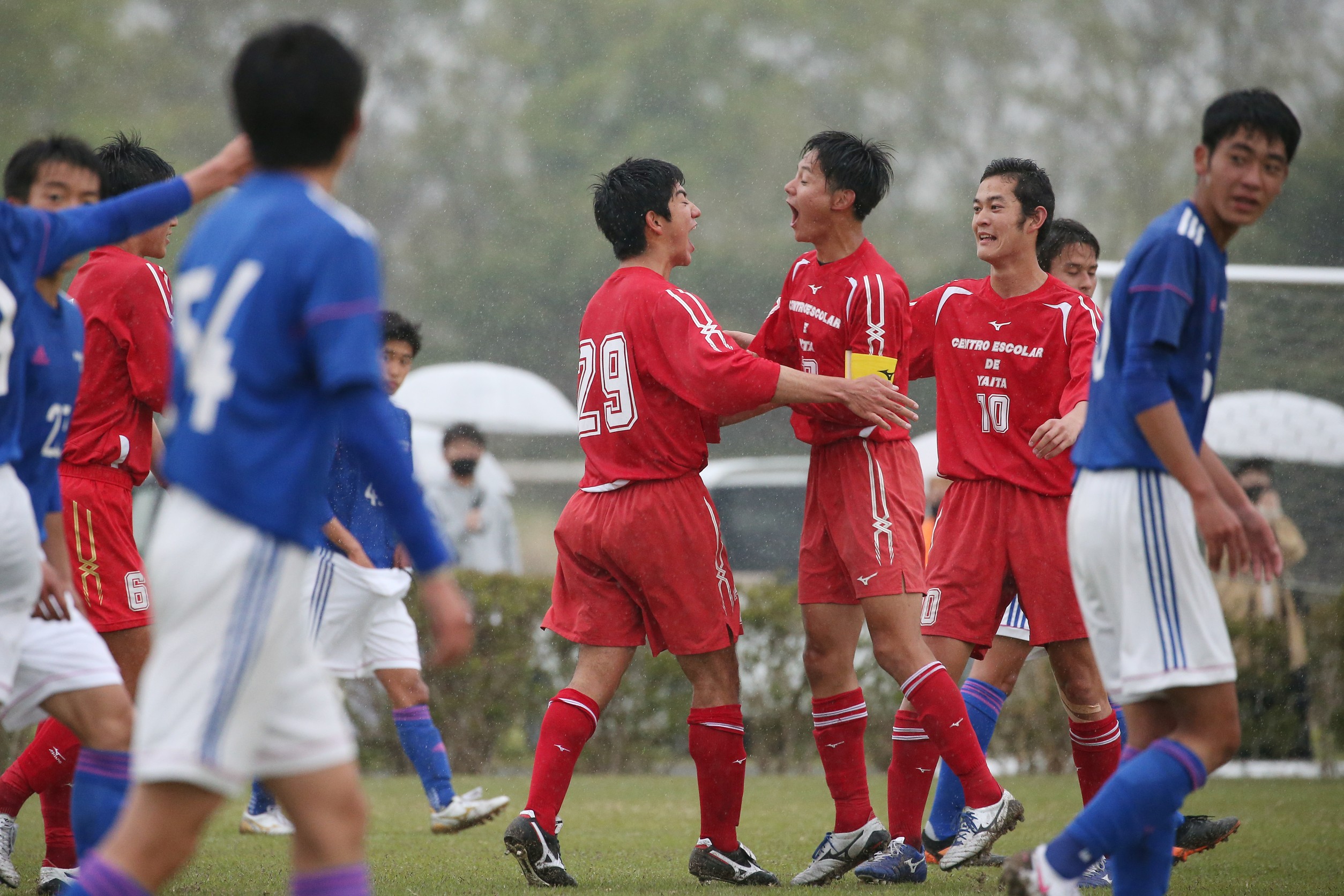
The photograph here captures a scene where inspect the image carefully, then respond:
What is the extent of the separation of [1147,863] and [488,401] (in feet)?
33.8

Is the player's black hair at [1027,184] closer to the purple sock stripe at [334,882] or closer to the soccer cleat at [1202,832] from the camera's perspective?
the soccer cleat at [1202,832]

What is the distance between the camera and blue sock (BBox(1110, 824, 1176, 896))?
3.53m

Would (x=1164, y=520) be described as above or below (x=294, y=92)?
below

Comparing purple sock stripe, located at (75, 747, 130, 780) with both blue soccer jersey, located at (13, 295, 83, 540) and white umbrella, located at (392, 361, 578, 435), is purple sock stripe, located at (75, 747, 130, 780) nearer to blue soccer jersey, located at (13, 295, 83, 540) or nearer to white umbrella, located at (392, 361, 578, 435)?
blue soccer jersey, located at (13, 295, 83, 540)

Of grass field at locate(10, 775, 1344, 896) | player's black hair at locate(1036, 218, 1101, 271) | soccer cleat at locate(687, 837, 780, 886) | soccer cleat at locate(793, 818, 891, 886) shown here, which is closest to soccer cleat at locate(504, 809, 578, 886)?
grass field at locate(10, 775, 1344, 896)

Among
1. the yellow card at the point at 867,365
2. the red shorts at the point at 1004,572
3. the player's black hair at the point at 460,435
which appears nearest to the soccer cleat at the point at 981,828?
the red shorts at the point at 1004,572

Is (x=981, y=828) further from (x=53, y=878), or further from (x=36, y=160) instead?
(x=36, y=160)

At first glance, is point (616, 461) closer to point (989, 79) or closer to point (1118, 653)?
point (1118, 653)

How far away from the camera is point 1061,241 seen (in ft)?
19.0

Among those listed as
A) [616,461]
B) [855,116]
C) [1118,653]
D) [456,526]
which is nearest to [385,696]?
[456,526]

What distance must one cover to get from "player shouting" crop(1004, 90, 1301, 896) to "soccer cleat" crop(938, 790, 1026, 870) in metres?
1.15

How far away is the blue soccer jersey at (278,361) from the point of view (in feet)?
8.28

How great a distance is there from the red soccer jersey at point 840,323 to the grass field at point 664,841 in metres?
1.60

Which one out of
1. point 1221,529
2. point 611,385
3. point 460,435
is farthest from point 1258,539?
point 460,435
